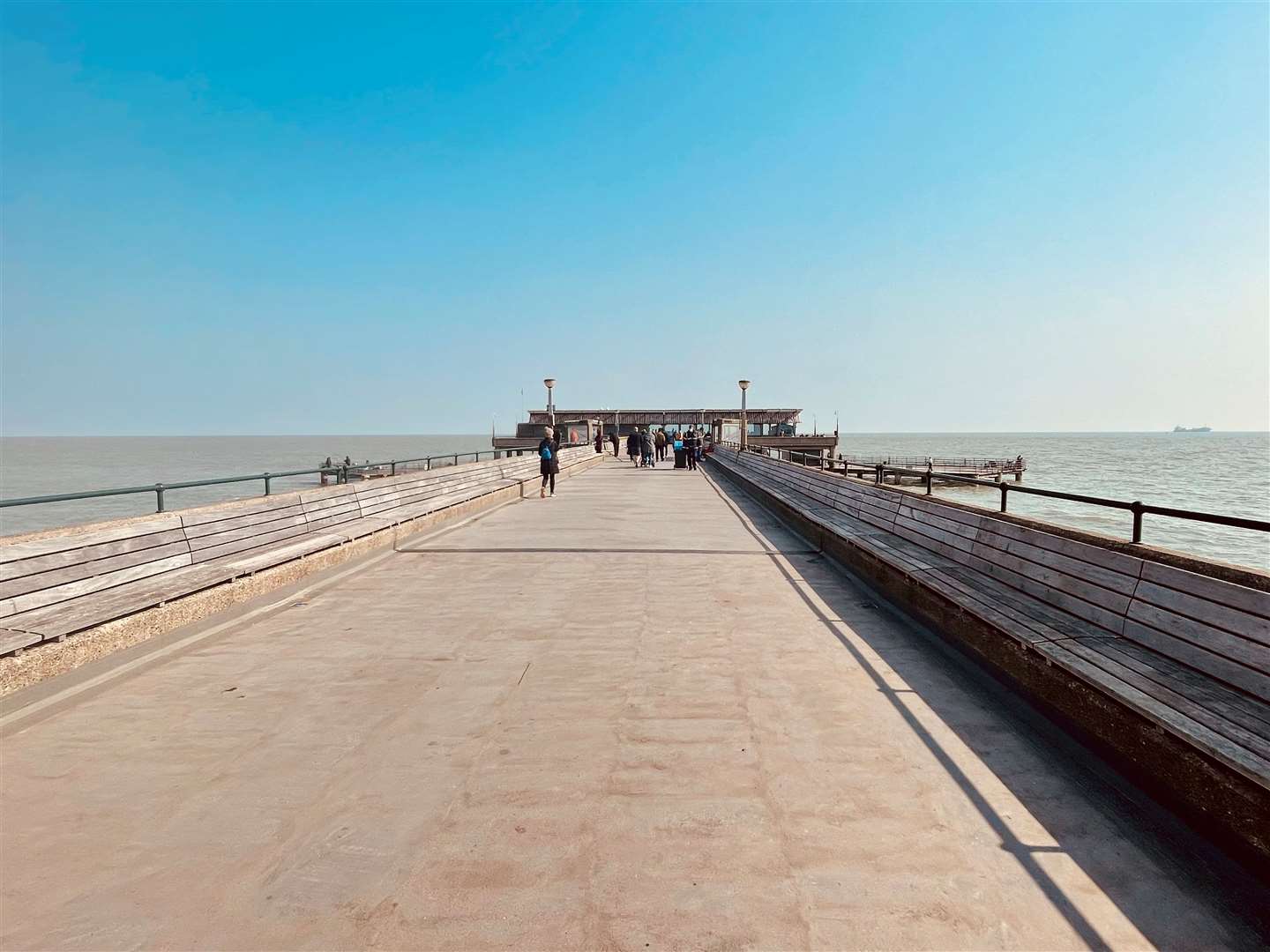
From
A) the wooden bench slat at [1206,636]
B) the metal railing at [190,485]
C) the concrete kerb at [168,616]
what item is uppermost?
the metal railing at [190,485]

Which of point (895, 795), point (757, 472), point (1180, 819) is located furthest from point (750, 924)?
point (757, 472)

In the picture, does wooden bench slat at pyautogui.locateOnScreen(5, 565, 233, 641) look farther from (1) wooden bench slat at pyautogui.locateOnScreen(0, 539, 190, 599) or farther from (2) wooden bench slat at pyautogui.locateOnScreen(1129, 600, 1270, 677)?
(2) wooden bench slat at pyautogui.locateOnScreen(1129, 600, 1270, 677)

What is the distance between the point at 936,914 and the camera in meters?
2.66

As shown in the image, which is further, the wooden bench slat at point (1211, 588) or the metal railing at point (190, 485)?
the metal railing at point (190, 485)

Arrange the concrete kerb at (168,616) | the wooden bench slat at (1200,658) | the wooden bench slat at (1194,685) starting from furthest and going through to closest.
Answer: the concrete kerb at (168,616) < the wooden bench slat at (1200,658) < the wooden bench slat at (1194,685)

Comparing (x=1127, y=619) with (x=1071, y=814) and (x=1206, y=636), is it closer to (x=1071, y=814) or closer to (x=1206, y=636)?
(x=1206, y=636)

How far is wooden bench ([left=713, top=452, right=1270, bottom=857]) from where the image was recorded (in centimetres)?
328

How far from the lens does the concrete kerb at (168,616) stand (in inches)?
189

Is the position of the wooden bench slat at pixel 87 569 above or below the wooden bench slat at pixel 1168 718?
above

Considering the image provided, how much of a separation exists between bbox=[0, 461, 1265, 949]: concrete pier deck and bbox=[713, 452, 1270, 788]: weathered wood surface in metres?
0.51

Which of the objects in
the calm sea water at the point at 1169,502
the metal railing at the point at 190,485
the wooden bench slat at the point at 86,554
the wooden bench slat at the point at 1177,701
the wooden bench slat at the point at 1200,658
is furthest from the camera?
the calm sea water at the point at 1169,502

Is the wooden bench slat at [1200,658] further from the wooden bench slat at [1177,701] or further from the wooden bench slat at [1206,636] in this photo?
the wooden bench slat at [1177,701]

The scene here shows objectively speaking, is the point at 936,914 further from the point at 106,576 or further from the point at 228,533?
the point at 228,533

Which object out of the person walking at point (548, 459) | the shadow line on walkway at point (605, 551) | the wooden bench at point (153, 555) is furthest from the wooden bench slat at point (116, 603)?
the person walking at point (548, 459)
